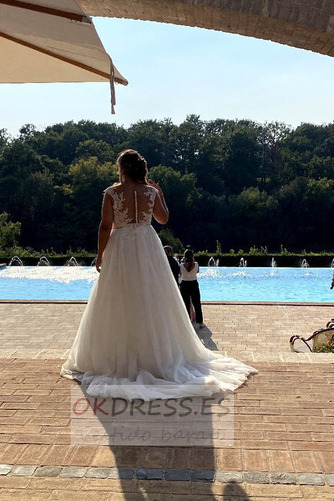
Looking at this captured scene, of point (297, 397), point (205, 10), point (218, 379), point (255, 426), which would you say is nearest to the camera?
point (255, 426)

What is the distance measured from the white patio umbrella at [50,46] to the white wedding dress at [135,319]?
2.69 feet

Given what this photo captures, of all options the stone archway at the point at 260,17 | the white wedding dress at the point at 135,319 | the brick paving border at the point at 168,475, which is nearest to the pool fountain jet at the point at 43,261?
the stone archway at the point at 260,17

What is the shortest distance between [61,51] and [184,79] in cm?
3083

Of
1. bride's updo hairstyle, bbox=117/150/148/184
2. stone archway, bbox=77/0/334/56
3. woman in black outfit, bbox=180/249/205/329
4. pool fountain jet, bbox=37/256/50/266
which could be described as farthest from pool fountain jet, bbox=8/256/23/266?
bride's updo hairstyle, bbox=117/150/148/184

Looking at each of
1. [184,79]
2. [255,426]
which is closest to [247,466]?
[255,426]

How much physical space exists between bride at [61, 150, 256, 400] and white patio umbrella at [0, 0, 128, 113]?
661 mm

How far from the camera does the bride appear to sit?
3.64 m

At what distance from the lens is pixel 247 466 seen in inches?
98.3

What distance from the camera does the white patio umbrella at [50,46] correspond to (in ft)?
8.80

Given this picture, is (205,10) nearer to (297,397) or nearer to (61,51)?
(61,51)

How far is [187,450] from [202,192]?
34437 mm

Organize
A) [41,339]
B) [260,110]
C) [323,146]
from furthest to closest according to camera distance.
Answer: [260,110], [323,146], [41,339]

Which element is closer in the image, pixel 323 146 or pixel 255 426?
pixel 255 426

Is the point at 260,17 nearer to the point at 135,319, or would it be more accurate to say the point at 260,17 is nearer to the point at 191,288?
the point at 135,319
